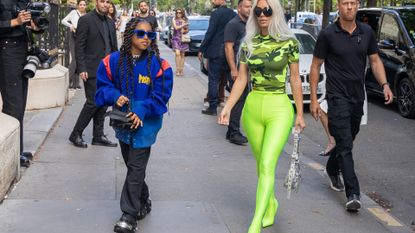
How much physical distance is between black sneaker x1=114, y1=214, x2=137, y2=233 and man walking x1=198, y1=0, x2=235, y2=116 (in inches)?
237

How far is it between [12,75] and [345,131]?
127 inches

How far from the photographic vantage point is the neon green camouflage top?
5.29 meters

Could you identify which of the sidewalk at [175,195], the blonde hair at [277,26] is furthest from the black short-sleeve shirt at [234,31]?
the blonde hair at [277,26]

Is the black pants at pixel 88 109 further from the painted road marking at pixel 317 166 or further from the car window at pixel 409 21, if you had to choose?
the car window at pixel 409 21

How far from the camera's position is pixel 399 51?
12320 mm

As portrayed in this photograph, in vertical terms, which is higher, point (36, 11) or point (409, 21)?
point (36, 11)

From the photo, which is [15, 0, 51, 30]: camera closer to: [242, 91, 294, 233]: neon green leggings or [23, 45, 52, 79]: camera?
[23, 45, 52, 79]: camera

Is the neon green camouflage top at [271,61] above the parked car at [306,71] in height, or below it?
above

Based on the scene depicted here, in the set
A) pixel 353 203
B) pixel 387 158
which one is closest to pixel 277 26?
pixel 353 203

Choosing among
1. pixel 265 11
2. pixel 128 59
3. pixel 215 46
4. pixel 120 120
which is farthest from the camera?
pixel 215 46

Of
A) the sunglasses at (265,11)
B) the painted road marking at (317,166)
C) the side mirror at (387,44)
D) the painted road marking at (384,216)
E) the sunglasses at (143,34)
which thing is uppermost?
the sunglasses at (265,11)

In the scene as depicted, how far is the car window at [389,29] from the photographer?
1270 centimetres

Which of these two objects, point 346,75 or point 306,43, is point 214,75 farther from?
point 346,75

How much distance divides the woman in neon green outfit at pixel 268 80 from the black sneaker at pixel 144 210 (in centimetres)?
94
